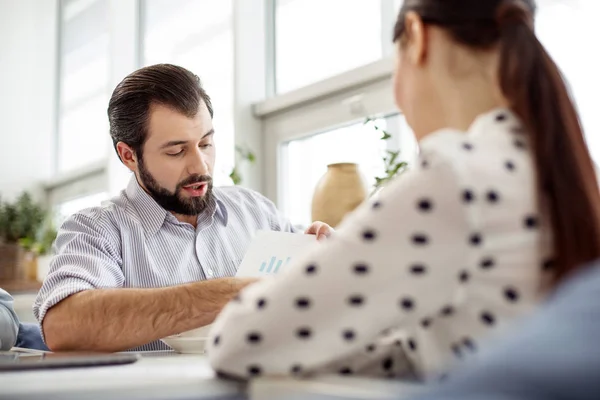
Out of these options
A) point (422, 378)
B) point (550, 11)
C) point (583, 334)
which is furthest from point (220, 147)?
point (583, 334)

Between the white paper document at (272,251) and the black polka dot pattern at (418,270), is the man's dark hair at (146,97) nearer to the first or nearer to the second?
the white paper document at (272,251)

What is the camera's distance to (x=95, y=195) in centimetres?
444

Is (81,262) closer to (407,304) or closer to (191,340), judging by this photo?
(191,340)

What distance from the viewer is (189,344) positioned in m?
1.49

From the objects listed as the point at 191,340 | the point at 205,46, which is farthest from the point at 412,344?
the point at 205,46

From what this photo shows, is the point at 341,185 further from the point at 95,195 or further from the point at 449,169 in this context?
the point at 95,195

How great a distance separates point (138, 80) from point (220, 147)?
53.6 inches

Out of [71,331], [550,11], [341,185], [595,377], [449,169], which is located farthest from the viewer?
[341,185]

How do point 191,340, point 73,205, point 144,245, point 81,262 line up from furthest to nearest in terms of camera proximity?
point 73,205, point 144,245, point 81,262, point 191,340

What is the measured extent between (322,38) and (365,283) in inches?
92.7

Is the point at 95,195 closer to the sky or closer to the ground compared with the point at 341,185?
closer to the sky

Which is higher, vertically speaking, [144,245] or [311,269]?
[144,245]

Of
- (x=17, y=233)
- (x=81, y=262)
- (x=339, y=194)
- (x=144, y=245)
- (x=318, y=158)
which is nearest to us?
(x=81, y=262)

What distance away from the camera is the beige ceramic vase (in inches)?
86.4
